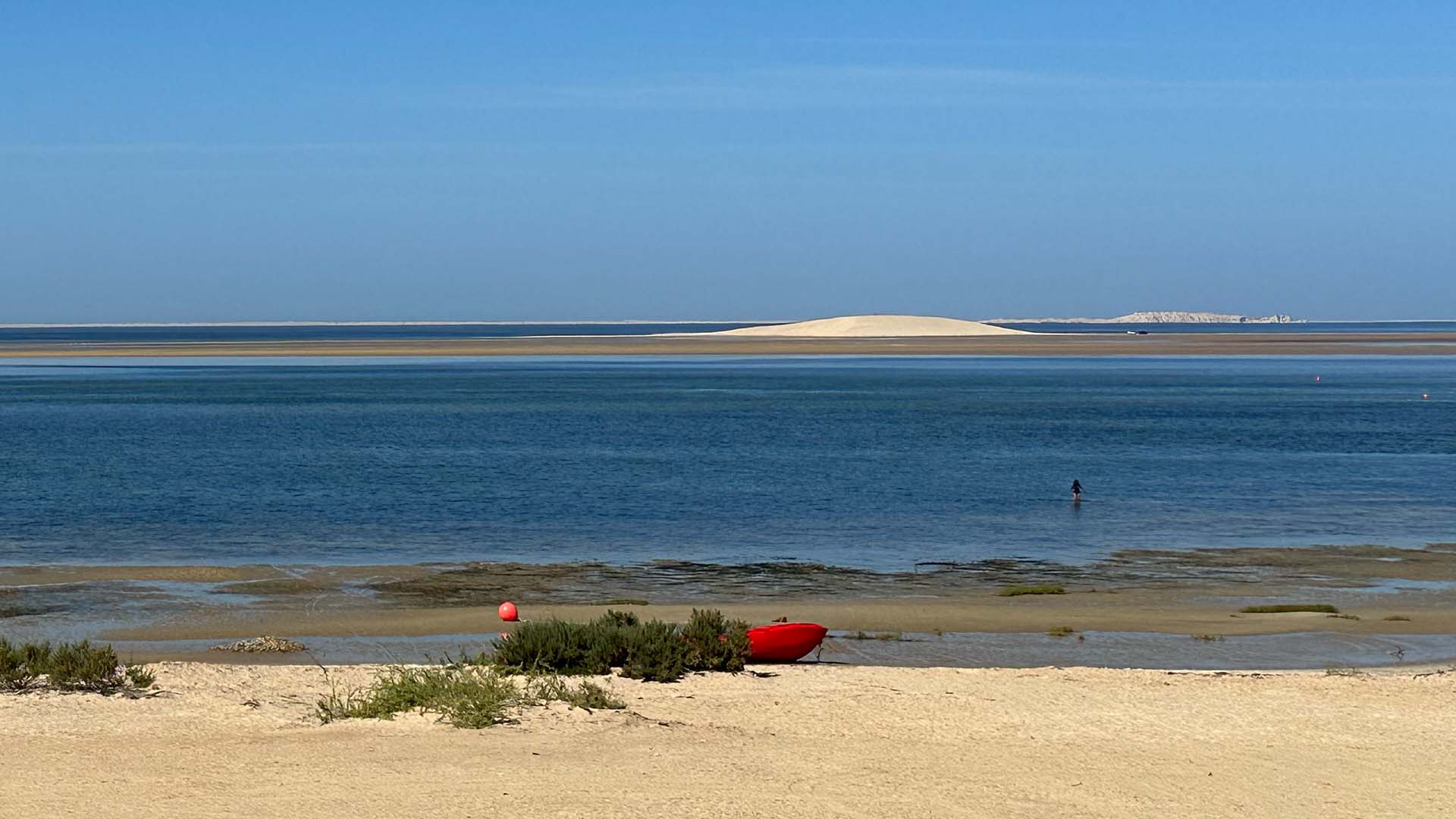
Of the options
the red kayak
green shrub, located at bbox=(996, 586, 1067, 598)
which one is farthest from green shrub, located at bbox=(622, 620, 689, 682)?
green shrub, located at bbox=(996, 586, 1067, 598)

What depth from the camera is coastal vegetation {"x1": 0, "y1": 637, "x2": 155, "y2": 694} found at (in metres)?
14.5

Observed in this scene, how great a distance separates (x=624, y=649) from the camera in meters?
16.0

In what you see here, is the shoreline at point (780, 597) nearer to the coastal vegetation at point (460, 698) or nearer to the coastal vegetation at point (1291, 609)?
the coastal vegetation at point (1291, 609)

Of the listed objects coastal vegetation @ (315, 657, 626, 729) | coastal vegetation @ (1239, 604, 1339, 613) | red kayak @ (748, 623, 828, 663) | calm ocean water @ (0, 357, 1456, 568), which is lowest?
calm ocean water @ (0, 357, 1456, 568)

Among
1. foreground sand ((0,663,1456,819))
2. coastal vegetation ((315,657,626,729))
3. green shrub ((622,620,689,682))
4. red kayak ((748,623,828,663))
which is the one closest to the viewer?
foreground sand ((0,663,1456,819))

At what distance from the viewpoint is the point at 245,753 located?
483 inches

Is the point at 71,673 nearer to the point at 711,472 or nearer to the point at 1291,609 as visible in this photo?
the point at 1291,609

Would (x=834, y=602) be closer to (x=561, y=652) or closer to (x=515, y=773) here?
(x=561, y=652)

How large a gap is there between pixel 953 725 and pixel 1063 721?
1.08 metres

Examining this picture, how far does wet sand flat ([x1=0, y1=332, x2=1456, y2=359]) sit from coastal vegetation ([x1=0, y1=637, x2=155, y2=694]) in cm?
13005

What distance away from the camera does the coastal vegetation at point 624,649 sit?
15.6 meters

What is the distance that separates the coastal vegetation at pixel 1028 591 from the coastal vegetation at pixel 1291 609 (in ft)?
9.08

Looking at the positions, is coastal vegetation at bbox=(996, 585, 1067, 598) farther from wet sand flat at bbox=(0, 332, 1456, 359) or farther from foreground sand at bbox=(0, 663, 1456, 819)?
wet sand flat at bbox=(0, 332, 1456, 359)

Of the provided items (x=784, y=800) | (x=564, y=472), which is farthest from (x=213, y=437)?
(x=784, y=800)
